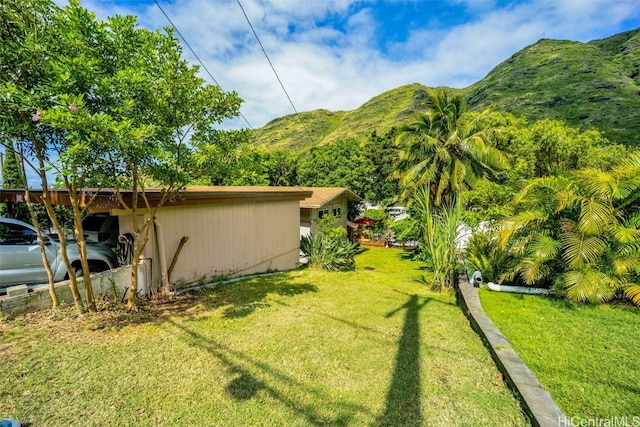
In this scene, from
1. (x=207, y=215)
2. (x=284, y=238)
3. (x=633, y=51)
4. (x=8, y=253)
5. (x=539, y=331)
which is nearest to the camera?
(x=539, y=331)

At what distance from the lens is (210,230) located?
791 cm

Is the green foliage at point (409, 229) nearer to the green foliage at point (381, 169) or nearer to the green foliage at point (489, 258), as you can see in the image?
the green foliage at point (489, 258)

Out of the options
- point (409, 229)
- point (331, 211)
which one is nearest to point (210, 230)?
point (331, 211)

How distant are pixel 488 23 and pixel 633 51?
245ft

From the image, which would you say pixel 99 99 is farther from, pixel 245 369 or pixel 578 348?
pixel 578 348

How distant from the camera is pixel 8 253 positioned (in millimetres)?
5312

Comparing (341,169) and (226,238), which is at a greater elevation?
(341,169)

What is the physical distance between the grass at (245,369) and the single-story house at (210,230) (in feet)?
4.41

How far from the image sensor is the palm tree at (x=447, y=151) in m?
15.1

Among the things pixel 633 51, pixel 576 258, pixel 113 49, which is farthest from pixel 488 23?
pixel 633 51

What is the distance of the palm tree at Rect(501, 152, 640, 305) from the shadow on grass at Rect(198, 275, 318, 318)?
5.34m

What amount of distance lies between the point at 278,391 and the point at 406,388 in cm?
147

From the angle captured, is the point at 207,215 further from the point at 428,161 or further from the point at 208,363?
the point at 428,161

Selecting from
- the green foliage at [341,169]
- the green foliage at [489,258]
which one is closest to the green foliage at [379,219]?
the green foliage at [341,169]
